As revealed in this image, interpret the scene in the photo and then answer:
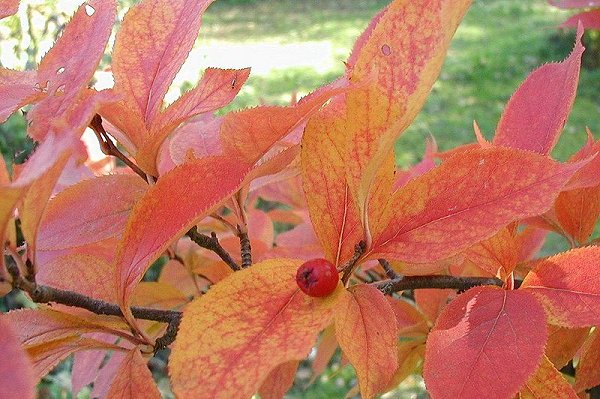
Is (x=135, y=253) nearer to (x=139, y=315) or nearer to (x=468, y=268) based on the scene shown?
(x=139, y=315)

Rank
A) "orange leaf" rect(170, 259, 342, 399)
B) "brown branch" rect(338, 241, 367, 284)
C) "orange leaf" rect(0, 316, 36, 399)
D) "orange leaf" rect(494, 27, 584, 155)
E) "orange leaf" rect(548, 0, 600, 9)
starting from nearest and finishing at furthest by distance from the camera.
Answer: "orange leaf" rect(0, 316, 36, 399)
"orange leaf" rect(170, 259, 342, 399)
"brown branch" rect(338, 241, 367, 284)
"orange leaf" rect(494, 27, 584, 155)
"orange leaf" rect(548, 0, 600, 9)

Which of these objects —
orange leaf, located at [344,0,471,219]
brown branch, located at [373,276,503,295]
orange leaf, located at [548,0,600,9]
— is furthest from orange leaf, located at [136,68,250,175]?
orange leaf, located at [548,0,600,9]

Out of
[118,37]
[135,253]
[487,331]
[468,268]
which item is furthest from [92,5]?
[468,268]

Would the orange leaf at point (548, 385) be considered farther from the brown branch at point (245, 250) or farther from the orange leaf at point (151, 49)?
the orange leaf at point (151, 49)

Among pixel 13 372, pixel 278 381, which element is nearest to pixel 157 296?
pixel 278 381

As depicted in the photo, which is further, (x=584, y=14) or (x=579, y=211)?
(x=584, y=14)

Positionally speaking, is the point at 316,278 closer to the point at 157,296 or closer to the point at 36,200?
the point at 36,200

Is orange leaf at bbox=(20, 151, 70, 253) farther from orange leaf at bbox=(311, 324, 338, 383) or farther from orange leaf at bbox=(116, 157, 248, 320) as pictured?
orange leaf at bbox=(311, 324, 338, 383)
